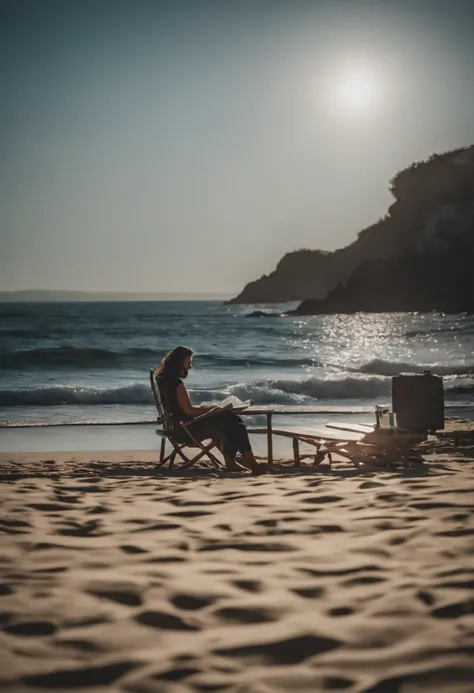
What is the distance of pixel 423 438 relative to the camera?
7680 mm

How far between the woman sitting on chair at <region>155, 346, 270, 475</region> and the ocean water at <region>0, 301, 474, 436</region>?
9.29 feet

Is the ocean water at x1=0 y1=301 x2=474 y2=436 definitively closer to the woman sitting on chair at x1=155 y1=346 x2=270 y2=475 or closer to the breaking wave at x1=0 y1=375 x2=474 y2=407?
the breaking wave at x1=0 y1=375 x2=474 y2=407

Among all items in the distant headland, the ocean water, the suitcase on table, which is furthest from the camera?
the distant headland

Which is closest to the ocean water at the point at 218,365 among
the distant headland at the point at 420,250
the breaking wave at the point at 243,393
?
the breaking wave at the point at 243,393

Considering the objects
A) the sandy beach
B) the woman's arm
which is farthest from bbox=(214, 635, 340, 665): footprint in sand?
the woman's arm

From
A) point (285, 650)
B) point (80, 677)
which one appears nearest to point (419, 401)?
point (285, 650)

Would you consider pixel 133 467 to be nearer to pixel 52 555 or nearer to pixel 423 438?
pixel 423 438

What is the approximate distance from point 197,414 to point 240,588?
408 centimetres

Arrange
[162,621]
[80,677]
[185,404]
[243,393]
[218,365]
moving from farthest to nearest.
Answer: [218,365] → [243,393] → [185,404] → [162,621] → [80,677]

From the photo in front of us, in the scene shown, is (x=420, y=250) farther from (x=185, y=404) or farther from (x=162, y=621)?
(x=162, y=621)

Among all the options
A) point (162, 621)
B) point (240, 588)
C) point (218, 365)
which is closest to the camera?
point (162, 621)

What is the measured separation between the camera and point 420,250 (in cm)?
8925

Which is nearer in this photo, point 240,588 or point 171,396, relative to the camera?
point 240,588

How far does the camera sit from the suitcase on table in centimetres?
848
